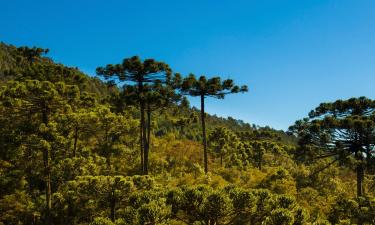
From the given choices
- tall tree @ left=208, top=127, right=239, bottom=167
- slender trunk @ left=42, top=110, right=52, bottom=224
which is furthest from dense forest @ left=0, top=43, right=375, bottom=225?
tall tree @ left=208, top=127, right=239, bottom=167

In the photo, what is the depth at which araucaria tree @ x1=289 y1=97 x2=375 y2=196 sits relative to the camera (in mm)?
29984

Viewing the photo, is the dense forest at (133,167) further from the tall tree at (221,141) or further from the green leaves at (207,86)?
the tall tree at (221,141)

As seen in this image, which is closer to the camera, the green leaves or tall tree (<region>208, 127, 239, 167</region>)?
the green leaves

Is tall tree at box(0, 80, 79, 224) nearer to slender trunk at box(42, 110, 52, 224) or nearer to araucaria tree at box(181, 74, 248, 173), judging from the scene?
slender trunk at box(42, 110, 52, 224)

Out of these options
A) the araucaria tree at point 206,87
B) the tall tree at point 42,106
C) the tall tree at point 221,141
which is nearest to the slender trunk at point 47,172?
the tall tree at point 42,106

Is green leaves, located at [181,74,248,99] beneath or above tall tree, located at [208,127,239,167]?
above

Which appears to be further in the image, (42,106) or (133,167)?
(133,167)

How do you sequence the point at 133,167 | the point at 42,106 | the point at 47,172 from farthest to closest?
1. the point at 133,167
2. the point at 42,106
3. the point at 47,172

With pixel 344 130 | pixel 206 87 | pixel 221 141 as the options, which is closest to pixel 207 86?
pixel 206 87

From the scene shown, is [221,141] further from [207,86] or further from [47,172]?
[47,172]

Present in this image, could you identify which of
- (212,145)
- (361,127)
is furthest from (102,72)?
(212,145)

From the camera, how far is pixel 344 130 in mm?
31078

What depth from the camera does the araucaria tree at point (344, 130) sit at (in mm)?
29984

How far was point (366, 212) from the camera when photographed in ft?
71.3
